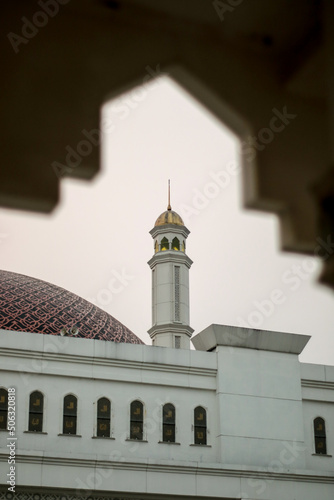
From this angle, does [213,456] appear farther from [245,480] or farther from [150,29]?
[150,29]

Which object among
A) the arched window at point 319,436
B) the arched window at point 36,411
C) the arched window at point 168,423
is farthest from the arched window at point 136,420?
the arched window at point 319,436

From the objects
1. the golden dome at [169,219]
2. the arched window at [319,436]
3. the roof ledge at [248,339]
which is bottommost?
the arched window at [319,436]

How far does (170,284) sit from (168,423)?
30.6 ft

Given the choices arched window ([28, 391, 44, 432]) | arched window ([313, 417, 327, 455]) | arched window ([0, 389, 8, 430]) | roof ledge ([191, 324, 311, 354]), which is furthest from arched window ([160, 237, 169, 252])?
arched window ([0, 389, 8, 430])

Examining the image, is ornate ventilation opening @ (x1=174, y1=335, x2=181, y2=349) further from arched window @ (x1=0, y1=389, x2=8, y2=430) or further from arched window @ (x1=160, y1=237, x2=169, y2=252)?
arched window @ (x1=0, y1=389, x2=8, y2=430)

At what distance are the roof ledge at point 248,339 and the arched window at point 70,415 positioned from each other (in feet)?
11.6

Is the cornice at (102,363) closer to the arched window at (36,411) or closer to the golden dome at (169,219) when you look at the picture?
the arched window at (36,411)

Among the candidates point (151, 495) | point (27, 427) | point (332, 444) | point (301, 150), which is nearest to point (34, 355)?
point (27, 427)

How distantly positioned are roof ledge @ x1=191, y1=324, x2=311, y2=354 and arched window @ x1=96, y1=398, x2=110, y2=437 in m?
2.90

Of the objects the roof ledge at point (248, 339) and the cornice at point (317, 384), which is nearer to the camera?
the roof ledge at point (248, 339)

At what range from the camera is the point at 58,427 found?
16625 millimetres

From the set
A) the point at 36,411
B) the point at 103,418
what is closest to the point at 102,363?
the point at 103,418

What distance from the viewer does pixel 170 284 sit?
2645 cm

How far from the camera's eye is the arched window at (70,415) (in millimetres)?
16719
